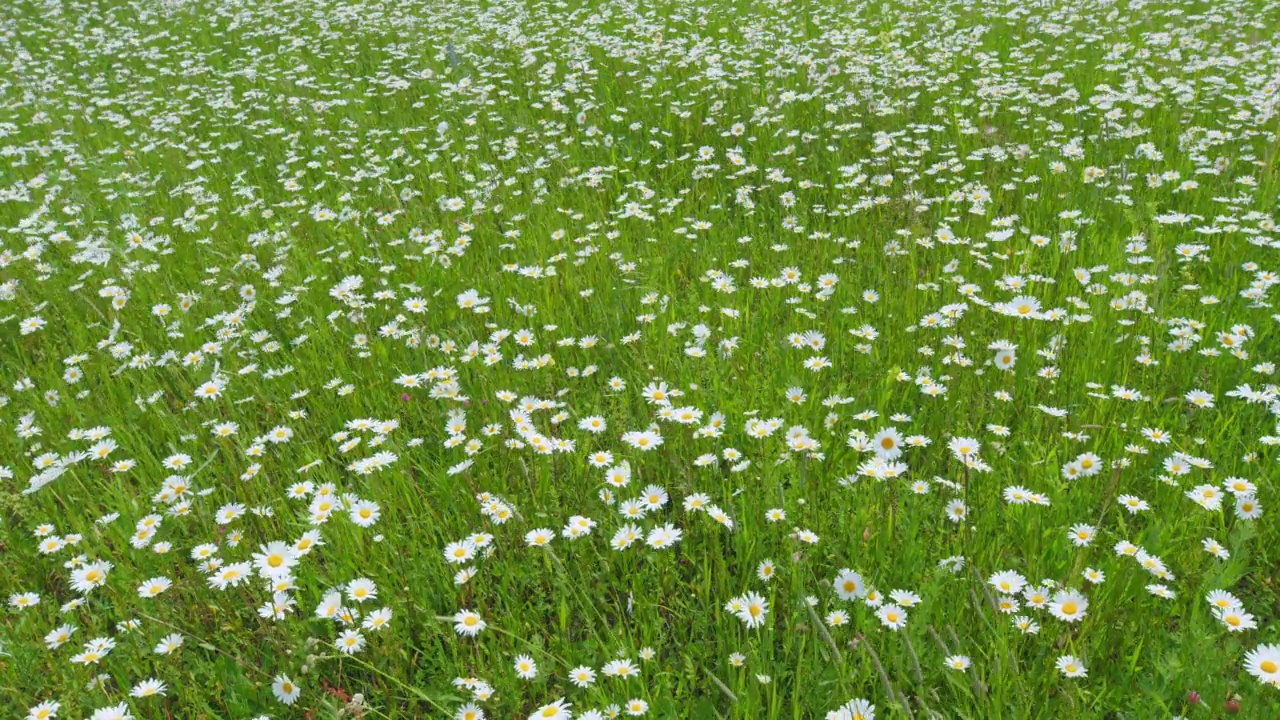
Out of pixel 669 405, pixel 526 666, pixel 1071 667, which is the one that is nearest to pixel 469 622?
pixel 526 666

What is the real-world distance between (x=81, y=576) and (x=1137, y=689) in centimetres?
→ 282

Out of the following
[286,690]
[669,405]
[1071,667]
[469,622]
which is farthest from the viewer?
[669,405]

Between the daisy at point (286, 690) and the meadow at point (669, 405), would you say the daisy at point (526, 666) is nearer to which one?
the meadow at point (669, 405)

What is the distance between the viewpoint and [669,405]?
2.83 metres

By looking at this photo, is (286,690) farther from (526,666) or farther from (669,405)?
(669,405)

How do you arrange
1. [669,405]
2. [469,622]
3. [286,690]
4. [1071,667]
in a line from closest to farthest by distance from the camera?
[1071,667] → [286,690] → [469,622] → [669,405]

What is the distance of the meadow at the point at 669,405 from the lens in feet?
6.89

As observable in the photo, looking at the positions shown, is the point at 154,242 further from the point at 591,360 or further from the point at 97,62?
the point at 97,62

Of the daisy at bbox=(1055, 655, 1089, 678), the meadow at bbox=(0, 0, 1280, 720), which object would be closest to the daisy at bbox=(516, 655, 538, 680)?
the meadow at bbox=(0, 0, 1280, 720)

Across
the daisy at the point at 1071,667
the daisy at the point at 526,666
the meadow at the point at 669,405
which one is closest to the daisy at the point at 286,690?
the meadow at the point at 669,405

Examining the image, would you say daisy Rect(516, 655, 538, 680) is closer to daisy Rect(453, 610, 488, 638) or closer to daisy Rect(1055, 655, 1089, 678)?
daisy Rect(453, 610, 488, 638)

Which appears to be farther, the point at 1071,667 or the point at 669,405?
the point at 669,405

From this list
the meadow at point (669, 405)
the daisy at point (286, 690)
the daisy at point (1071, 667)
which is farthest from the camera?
the meadow at point (669, 405)

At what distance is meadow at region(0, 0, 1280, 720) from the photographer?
82.7 inches
